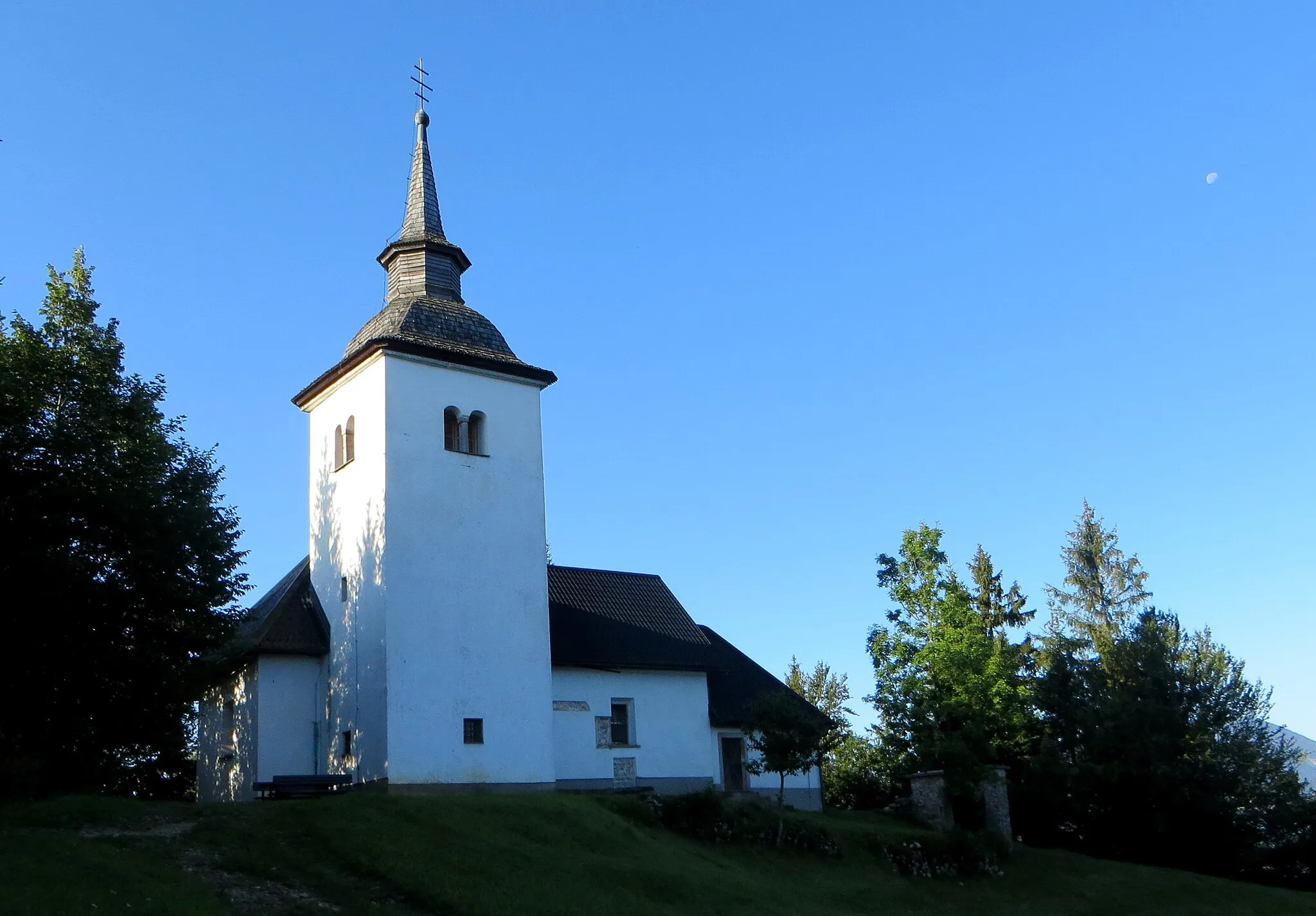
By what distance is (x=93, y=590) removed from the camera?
24.1 m

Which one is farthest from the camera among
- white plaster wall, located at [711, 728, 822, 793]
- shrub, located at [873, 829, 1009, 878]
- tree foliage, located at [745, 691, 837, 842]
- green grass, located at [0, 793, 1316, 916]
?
white plaster wall, located at [711, 728, 822, 793]

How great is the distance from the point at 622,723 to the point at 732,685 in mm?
4847

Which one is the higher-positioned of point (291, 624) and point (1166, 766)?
point (291, 624)

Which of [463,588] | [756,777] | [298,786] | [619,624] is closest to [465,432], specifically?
[463,588]

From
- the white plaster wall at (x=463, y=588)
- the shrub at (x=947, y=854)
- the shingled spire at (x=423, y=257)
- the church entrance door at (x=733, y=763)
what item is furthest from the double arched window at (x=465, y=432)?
the shrub at (x=947, y=854)

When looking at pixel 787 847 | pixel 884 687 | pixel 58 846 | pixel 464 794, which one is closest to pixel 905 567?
pixel 884 687

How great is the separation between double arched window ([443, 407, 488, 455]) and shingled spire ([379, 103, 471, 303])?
3.95 metres

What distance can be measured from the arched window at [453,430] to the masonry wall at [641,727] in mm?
7044

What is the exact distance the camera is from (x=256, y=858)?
19094 millimetres

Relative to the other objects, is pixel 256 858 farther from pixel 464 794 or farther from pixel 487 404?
pixel 487 404

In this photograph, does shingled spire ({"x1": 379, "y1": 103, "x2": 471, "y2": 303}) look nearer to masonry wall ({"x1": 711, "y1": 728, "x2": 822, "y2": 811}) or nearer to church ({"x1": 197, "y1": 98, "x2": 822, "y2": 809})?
church ({"x1": 197, "y1": 98, "x2": 822, "y2": 809})

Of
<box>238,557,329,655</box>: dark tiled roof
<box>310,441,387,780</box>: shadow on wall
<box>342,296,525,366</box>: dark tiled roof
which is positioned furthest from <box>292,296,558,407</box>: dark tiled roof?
<box>238,557,329,655</box>: dark tiled roof

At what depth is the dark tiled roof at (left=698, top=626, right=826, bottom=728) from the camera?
3594cm

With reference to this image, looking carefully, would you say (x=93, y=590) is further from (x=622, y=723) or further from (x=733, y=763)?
(x=733, y=763)
